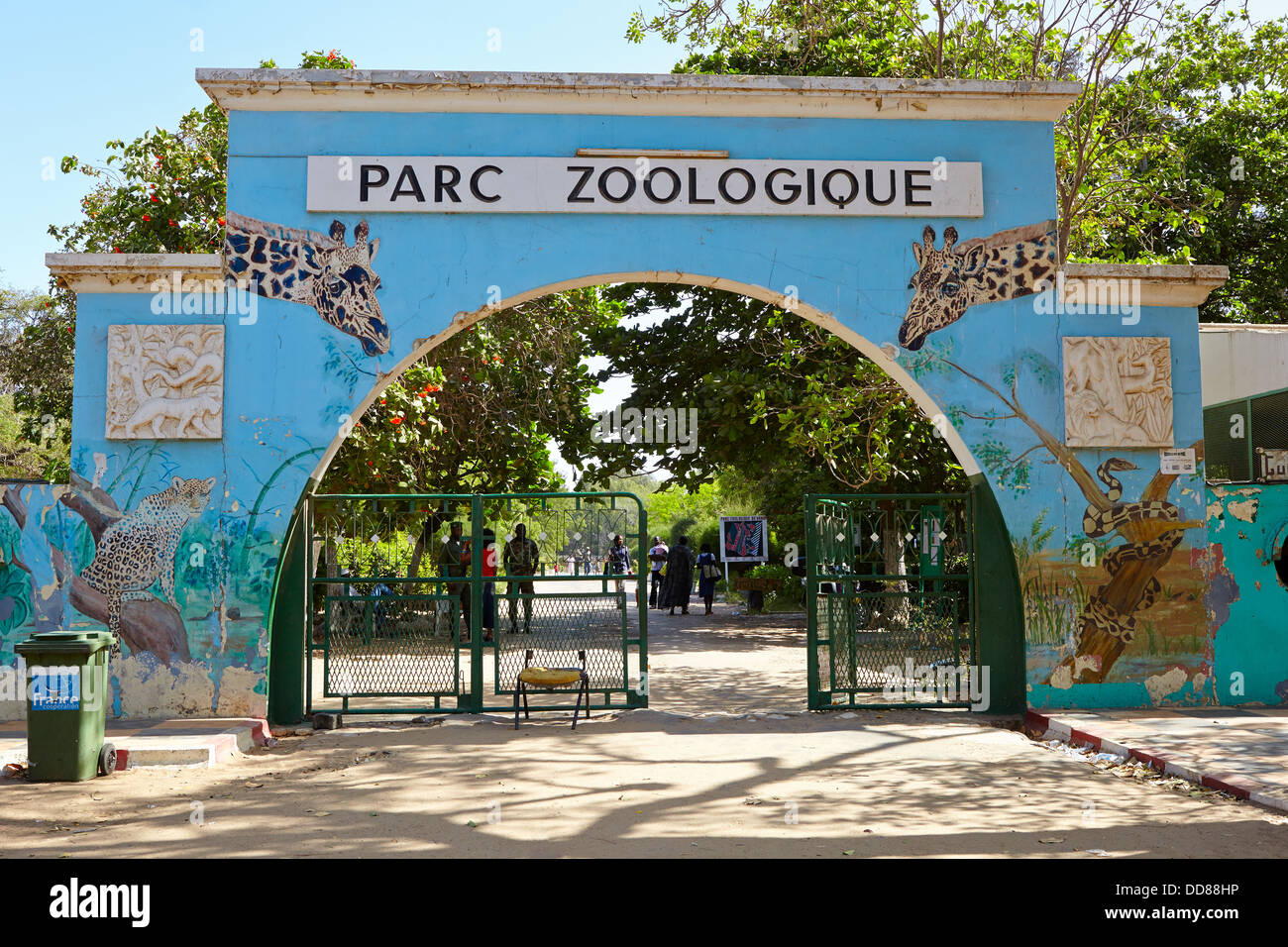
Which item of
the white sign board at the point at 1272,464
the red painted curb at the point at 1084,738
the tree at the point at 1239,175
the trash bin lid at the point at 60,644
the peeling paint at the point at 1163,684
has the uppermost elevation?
the tree at the point at 1239,175

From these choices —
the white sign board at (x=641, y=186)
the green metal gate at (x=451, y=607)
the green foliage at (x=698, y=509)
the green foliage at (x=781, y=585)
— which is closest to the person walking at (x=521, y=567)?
the green metal gate at (x=451, y=607)

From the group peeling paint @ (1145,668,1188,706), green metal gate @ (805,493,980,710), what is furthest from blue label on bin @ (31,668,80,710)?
peeling paint @ (1145,668,1188,706)

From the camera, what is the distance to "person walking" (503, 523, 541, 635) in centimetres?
1034

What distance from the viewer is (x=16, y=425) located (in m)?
31.5

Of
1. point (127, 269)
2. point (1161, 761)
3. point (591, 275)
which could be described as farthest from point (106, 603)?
point (1161, 761)

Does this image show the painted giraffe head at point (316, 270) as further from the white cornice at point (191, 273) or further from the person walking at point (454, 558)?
the person walking at point (454, 558)

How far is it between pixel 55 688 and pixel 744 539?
19.5 m

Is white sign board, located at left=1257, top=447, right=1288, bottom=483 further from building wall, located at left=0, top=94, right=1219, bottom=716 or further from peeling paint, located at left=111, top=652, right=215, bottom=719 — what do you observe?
peeling paint, located at left=111, top=652, right=215, bottom=719

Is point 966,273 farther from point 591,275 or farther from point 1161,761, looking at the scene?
point 1161,761

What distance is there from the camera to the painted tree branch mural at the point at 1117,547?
955 centimetres

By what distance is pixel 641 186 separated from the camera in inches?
377

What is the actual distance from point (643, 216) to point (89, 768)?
6224 mm

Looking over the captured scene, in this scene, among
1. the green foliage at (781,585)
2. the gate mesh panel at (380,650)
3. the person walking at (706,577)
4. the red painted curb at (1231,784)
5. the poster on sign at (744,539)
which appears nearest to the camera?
the red painted curb at (1231,784)

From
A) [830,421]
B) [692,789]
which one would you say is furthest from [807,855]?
[830,421]
